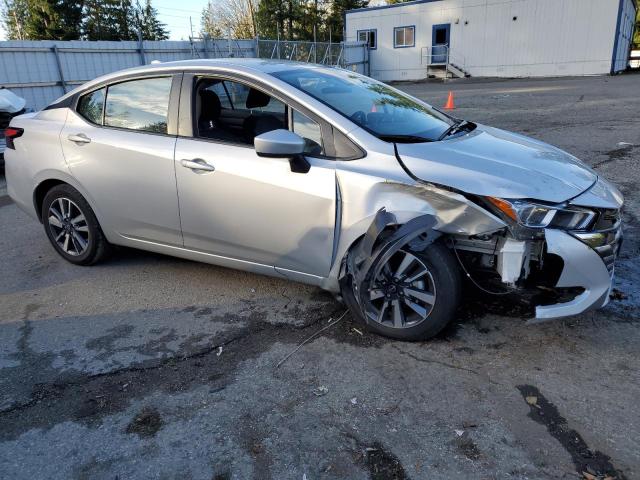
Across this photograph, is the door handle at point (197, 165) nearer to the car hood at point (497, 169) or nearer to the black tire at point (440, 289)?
the car hood at point (497, 169)

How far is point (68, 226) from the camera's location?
173 inches

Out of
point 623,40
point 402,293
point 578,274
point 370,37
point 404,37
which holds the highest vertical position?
point 370,37

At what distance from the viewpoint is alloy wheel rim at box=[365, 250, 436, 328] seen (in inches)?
117

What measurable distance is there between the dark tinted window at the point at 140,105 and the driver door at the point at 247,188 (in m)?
0.22

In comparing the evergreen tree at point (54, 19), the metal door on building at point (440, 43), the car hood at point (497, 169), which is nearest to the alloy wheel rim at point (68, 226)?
the car hood at point (497, 169)

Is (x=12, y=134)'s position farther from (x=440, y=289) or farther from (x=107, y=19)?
(x=107, y=19)

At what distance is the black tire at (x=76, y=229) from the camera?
4230mm

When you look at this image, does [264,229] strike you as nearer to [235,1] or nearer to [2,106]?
[2,106]

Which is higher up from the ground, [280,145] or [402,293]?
[280,145]

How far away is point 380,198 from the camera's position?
9.84 ft

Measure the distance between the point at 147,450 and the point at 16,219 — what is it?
4884 mm

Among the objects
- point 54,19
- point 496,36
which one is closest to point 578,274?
point 496,36

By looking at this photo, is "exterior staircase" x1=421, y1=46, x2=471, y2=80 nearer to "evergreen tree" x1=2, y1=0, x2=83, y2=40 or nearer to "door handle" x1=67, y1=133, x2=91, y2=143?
"door handle" x1=67, y1=133, x2=91, y2=143

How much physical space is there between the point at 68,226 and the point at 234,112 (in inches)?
71.8
